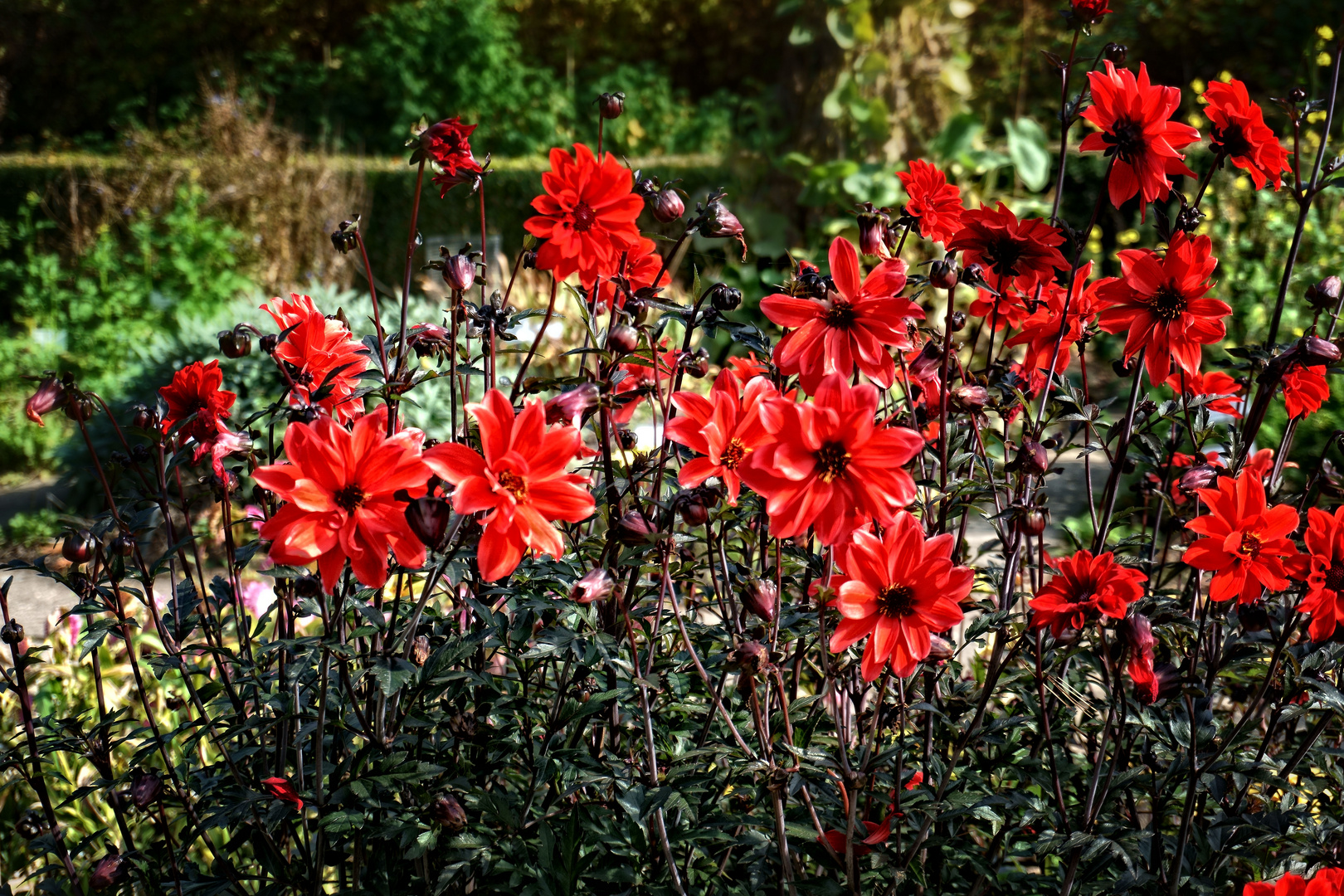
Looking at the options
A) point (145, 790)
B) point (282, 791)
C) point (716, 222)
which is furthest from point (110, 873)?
point (716, 222)

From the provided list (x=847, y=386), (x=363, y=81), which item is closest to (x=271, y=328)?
(x=847, y=386)

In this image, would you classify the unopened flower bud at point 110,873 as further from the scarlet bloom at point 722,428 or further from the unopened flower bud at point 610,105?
the unopened flower bud at point 610,105

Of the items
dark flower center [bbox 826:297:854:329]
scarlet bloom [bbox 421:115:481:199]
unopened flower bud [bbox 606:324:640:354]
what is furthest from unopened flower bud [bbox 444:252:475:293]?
dark flower center [bbox 826:297:854:329]

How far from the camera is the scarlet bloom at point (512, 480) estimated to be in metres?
1.01

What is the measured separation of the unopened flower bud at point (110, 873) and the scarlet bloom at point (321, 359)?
70 centimetres

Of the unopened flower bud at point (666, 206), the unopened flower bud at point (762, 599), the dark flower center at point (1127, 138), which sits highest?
the dark flower center at point (1127, 138)

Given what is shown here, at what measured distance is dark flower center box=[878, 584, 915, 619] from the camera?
1.14 metres

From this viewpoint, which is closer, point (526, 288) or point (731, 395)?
point (731, 395)

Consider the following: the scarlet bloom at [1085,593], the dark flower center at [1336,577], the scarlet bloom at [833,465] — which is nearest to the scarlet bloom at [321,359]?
the scarlet bloom at [833,465]

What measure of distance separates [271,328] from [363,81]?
32.1 ft

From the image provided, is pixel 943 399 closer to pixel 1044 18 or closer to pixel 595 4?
pixel 1044 18

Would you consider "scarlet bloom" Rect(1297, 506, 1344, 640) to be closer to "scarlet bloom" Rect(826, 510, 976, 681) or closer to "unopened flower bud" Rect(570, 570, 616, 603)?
"scarlet bloom" Rect(826, 510, 976, 681)

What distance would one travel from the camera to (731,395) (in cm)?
121

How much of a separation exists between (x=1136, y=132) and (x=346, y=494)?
1.03 metres
